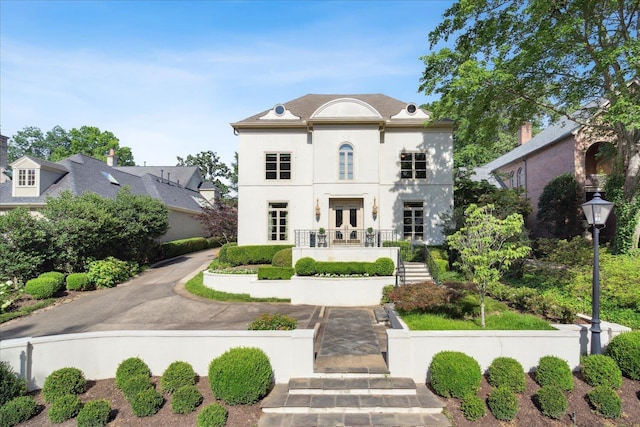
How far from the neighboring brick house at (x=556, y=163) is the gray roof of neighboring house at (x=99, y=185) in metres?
27.7

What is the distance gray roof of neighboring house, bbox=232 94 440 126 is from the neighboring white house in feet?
1.80

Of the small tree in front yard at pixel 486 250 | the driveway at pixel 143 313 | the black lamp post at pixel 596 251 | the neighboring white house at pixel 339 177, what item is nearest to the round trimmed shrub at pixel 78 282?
the driveway at pixel 143 313

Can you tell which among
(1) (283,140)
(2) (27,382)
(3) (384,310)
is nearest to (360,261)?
(3) (384,310)

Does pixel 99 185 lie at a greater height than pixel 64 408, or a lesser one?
greater

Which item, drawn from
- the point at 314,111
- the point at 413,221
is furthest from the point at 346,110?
the point at 413,221

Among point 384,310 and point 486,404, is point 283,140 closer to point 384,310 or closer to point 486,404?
point 384,310

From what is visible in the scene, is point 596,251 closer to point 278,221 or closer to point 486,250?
point 486,250

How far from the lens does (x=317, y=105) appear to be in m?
21.2

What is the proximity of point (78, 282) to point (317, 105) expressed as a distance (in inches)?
632

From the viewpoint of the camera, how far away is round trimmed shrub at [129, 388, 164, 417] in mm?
5697

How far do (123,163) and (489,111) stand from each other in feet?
194

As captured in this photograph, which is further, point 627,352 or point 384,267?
point 384,267

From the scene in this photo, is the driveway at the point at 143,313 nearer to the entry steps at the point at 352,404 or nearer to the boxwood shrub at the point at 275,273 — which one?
the boxwood shrub at the point at 275,273

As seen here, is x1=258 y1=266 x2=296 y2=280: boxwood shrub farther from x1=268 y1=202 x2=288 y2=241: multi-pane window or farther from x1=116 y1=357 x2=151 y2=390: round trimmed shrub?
x1=116 y1=357 x2=151 y2=390: round trimmed shrub
